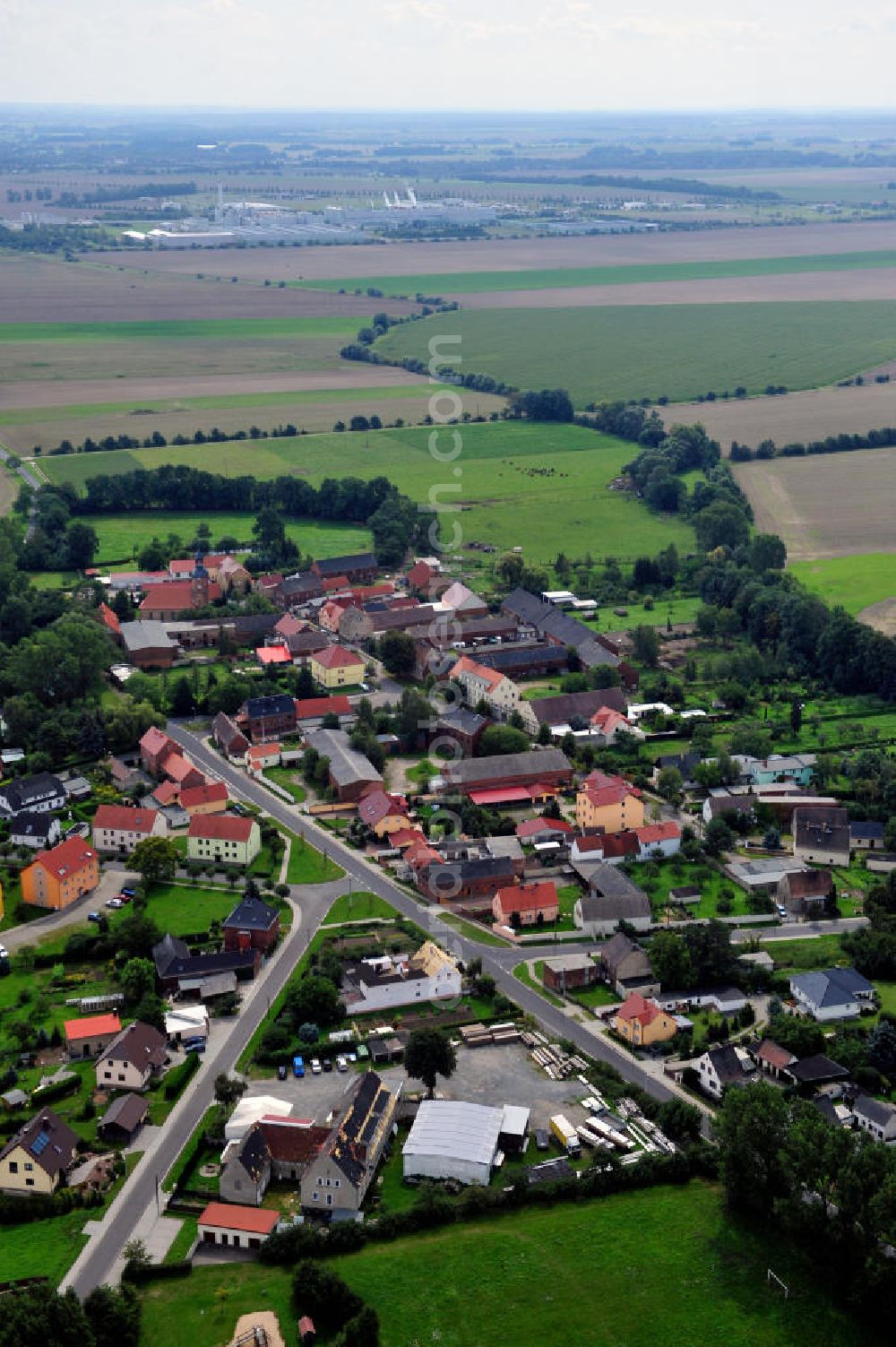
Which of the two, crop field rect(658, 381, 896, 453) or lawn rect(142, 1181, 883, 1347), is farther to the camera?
crop field rect(658, 381, 896, 453)

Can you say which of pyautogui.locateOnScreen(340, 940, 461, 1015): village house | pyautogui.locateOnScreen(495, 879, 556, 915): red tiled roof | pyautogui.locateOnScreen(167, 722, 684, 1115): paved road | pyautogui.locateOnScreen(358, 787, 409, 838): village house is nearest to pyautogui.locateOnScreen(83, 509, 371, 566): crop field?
pyautogui.locateOnScreen(167, 722, 684, 1115): paved road

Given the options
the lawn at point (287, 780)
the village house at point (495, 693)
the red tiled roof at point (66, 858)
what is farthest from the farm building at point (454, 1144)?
the village house at point (495, 693)

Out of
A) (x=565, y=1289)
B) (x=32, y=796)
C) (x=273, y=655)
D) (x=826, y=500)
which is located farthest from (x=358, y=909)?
(x=826, y=500)

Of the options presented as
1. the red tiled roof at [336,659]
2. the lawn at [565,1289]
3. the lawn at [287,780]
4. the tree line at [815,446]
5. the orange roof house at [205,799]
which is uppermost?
the tree line at [815,446]

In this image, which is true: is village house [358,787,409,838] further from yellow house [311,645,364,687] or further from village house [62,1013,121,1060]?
village house [62,1013,121,1060]

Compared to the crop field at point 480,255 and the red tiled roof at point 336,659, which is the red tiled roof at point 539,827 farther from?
the crop field at point 480,255

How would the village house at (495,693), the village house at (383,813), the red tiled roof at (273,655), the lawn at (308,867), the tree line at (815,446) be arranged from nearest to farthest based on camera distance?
1. the lawn at (308,867)
2. the village house at (383,813)
3. the village house at (495,693)
4. the red tiled roof at (273,655)
5. the tree line at (815,446)

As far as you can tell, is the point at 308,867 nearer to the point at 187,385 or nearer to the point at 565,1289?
the point at 565,1289
